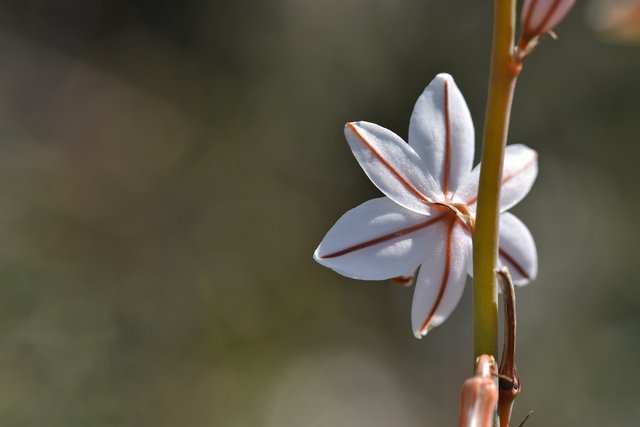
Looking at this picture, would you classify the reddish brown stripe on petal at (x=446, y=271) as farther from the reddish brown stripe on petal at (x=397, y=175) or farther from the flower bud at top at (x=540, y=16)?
the flower bud at top at (x=540, y=16)

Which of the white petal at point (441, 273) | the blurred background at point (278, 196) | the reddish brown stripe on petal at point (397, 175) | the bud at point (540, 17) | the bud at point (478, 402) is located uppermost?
the blurred background at point (278, 196)

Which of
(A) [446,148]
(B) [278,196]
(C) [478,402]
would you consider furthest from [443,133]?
(B) [278,196]

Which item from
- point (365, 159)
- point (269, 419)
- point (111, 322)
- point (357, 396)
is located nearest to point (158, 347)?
point (111, 322)

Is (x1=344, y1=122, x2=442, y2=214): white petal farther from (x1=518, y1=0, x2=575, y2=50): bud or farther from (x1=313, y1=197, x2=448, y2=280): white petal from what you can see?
(x1=518, y1=0, x2=575, y2=50): bud

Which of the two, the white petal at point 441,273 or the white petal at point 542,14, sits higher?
the white petal at point 542,14

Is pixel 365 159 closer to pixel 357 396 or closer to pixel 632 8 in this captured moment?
pixel 632 8

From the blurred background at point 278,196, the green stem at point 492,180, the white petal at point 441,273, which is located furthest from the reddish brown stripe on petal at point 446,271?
the blurred background at point 278,196

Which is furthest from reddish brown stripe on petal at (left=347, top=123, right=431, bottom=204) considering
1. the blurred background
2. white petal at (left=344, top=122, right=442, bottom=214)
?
the blurred background

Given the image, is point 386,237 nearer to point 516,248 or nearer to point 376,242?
point 376,242
